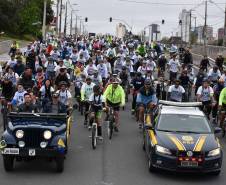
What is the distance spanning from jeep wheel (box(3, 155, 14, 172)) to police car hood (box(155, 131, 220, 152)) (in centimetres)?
321

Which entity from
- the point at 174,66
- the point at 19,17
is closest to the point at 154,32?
the point at 19,17

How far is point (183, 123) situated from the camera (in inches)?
543

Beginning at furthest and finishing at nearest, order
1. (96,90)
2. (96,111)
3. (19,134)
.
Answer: (96,90) → (96,111) → (19,134)

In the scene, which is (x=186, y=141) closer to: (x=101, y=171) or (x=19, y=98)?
(x=101, y=171)

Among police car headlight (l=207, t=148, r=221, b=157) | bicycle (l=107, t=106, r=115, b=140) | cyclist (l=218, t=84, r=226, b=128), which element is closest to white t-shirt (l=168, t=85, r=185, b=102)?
cyclist (l=218, t=84, r=226, b=128)

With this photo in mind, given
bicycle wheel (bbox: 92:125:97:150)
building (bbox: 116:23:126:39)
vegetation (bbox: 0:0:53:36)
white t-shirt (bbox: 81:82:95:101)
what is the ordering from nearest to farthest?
bicycle wheel (bbox: 92:125:97:150)
white t-shirt (bbox: 81:82:95:101)
vegetation (bbox: 0:0:53:36)
building (bbox: 116:23:126:39)

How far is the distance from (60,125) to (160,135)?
2261 millimetres

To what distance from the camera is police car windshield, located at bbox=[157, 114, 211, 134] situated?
532 inches

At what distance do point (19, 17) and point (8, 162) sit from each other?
7538cm

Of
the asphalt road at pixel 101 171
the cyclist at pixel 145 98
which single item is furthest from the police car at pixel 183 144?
the cyclist at pixel 145 98

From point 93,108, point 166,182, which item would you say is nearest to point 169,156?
point 166,182

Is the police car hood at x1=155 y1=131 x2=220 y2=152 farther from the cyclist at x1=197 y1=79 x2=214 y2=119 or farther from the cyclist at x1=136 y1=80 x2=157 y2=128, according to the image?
the cyclist at x1=197 y1=79 x2=214 y2=119

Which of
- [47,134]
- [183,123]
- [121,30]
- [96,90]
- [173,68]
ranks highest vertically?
[121,30]

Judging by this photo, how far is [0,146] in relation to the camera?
12406 mm
